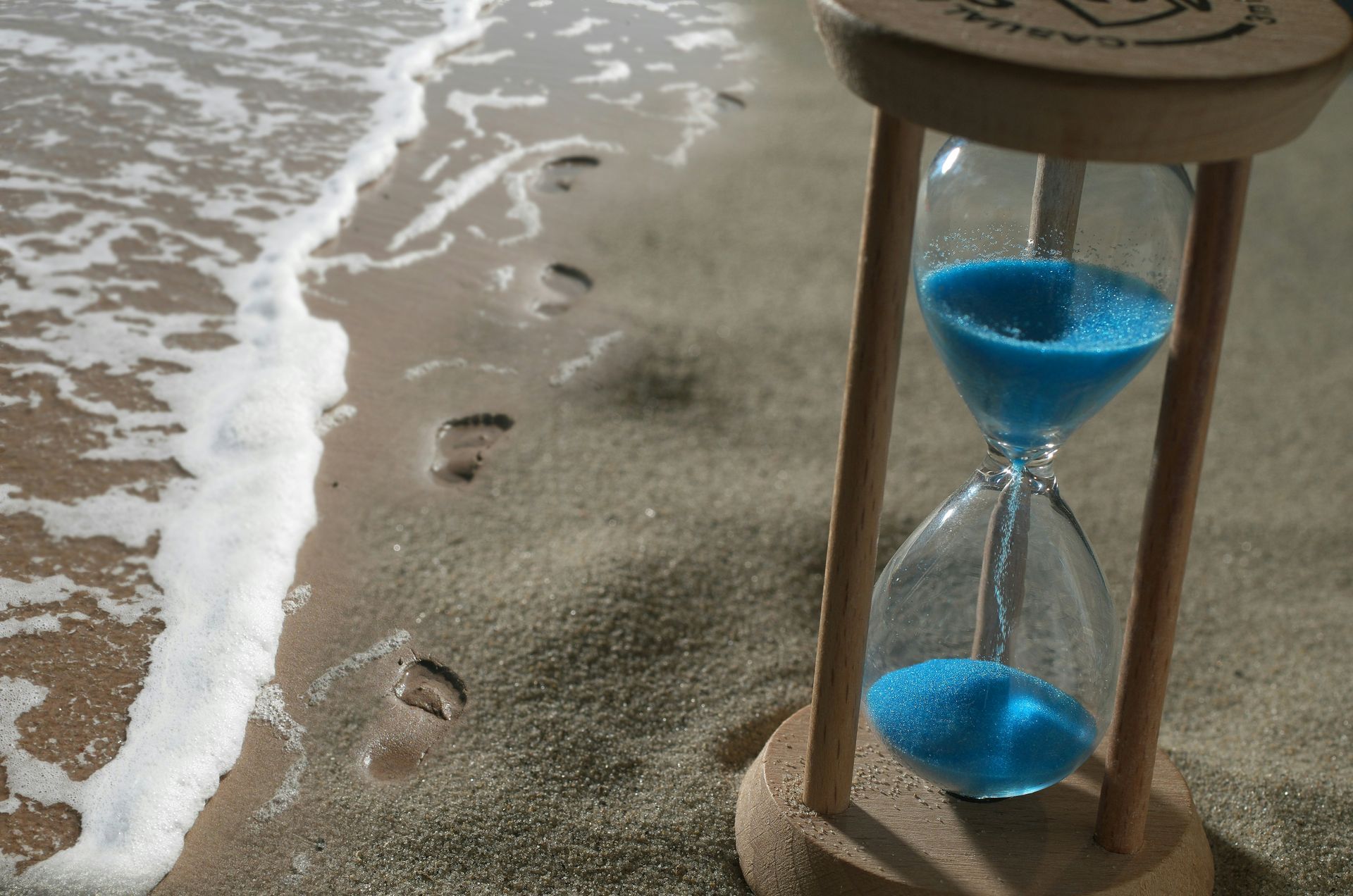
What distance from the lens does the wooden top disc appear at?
2.47 ft

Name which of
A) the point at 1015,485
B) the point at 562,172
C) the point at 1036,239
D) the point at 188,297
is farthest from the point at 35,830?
the point at 562,172

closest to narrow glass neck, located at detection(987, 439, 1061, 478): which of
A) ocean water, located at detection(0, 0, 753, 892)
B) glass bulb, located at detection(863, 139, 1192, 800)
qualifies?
glass bulb, located at detection(863, 139, 1192, 800)

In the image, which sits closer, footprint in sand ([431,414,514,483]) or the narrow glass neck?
the narrow glass neck

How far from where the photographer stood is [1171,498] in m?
0.96

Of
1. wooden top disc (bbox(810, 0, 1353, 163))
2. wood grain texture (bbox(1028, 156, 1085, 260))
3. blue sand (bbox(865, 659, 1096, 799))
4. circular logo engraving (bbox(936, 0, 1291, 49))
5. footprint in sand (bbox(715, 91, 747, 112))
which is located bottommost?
blue sand (bbox(865, 659, 1096, 799))

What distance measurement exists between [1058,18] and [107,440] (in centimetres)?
135

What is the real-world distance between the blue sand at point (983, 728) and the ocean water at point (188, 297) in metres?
0.69

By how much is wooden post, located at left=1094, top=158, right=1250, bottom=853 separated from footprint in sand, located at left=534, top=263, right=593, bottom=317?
4.48ft

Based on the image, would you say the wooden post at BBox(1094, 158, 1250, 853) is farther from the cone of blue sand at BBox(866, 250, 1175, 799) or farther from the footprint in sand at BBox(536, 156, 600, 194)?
the footprint in sand at BBox(536, 156, 600, 194)

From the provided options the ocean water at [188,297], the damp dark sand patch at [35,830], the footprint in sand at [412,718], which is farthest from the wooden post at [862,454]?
the damp dark sand patch at [35,830]

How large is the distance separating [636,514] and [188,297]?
0.80m

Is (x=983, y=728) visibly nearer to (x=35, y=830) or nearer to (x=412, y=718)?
(x=412, y=718)

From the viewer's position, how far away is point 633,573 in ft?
5.37

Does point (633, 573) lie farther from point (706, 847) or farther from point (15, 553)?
point (15, 553)
